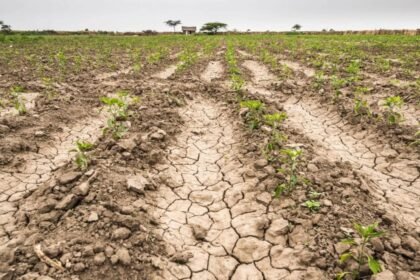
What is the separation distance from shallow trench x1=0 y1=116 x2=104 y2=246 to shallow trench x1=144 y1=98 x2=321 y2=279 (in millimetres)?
1360

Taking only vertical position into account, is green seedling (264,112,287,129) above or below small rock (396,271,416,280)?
above

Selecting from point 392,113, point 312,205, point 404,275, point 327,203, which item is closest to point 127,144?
point 312,205

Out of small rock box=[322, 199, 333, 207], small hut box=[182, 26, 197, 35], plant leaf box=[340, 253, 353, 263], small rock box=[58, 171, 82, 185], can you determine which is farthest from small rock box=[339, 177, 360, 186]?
small hut box=[182, 26, 197, 35]

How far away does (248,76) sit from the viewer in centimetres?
897

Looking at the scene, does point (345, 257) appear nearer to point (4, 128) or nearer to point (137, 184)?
point (137, 184)

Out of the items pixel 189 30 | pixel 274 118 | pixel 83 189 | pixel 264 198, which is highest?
pixel 189 30

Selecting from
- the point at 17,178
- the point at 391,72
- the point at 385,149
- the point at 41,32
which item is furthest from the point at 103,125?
the point at 41,32

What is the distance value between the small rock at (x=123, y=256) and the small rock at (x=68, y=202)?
31.2 inches

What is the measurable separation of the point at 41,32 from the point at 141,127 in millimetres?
45301

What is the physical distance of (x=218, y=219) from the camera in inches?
121

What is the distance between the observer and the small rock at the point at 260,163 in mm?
3674

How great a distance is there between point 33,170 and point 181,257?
2.48 metres

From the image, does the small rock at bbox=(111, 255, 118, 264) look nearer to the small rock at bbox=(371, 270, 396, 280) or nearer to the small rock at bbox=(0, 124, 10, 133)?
the small rock at bbox=(371, 270, 396, 280)

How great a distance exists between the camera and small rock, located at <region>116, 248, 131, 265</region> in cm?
224
